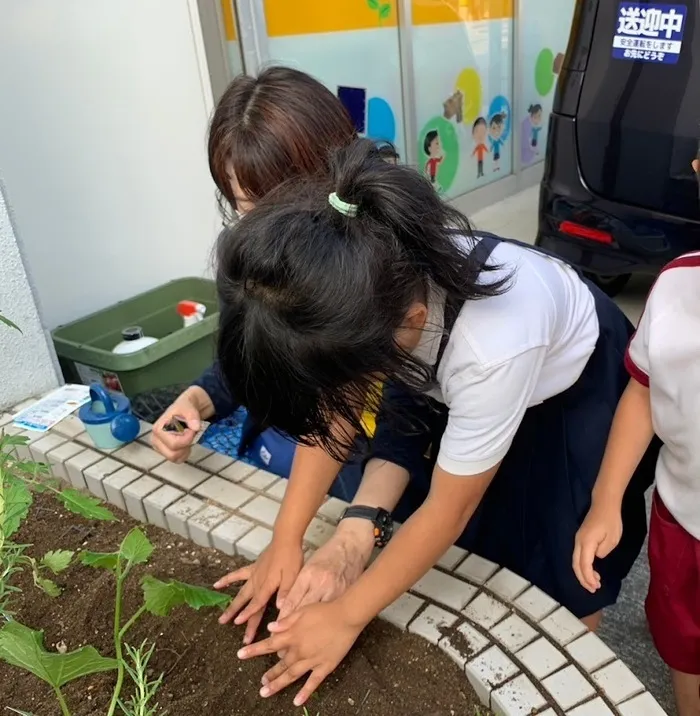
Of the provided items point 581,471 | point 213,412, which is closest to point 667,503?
point 581,471

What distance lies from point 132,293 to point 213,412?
124 centimetres

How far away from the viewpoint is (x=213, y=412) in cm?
173

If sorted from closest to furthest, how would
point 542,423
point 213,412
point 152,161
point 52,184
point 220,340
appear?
point 220,340 → point 542,423 → point 213,412 → point 52,184 → point 152,161

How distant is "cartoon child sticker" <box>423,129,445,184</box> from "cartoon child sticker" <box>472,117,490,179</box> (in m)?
0.38

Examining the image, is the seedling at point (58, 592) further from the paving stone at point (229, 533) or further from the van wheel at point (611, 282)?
the van wheel at point (611, 282)

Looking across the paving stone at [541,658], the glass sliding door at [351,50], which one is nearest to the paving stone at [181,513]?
the paving stone at [541,658]

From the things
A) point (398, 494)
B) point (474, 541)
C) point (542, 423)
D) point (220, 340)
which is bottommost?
point (474, 541)

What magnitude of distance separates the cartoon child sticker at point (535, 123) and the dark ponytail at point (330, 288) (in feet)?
14.7

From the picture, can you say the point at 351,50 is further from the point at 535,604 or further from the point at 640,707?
the point at 640,707

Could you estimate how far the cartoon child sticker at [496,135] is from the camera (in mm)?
4820

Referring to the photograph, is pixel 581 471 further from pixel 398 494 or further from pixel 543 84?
pixel 543 84

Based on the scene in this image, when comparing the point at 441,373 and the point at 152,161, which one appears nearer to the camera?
the point at 441,373

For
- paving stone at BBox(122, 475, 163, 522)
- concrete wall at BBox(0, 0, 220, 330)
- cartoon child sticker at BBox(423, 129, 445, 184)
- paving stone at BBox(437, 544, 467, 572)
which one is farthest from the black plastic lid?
cartoon child sticker at BBox(423, 129, 445, 184)

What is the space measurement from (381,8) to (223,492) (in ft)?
9.99
